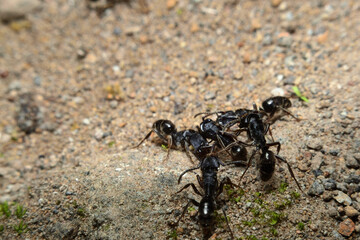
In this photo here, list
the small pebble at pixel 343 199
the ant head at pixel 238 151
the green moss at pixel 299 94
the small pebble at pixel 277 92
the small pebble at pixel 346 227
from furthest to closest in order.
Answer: the small pebble at pixel 277 92 < the green moss at pixel 299 94 < the ant head at pixel 238 151 < the small pebble at pixel 343 199 < the small pebble at pixel 346 227

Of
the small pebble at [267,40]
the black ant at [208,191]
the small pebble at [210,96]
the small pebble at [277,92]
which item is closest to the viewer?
the black ant at [208,191]

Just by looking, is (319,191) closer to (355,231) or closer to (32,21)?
(355,231)

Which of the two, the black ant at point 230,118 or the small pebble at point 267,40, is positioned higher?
the small pebble at point 267,40

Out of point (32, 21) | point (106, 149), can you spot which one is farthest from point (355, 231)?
point (32, 21)

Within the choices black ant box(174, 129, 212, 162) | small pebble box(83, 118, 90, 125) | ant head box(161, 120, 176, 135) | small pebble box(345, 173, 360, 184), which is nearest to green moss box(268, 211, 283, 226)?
small pebble box(345, 173, 360, 184)

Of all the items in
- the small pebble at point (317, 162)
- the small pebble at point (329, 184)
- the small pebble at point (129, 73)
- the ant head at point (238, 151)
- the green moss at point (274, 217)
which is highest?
the small pebble at point (129, 73)

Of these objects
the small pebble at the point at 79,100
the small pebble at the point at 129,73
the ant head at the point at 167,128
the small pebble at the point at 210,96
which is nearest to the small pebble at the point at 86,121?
the small pebble at the point at 79,100

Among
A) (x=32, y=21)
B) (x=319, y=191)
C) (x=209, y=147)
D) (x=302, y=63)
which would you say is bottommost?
(x=319, y=191)

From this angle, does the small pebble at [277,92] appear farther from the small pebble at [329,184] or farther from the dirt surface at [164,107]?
the small pebble at [329,184]

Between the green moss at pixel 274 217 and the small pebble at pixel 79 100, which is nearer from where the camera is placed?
the green moss at pixel 274 217
